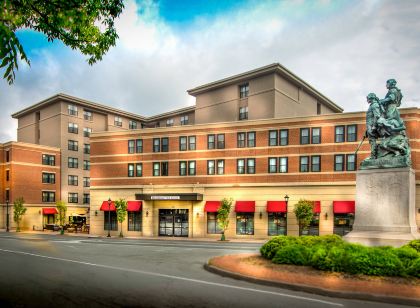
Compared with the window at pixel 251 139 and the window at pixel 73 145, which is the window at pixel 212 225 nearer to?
the window at pixel 251 139

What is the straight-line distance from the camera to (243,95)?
48.9 meters

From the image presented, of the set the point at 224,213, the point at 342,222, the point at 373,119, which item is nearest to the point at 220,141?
the point at 224,213

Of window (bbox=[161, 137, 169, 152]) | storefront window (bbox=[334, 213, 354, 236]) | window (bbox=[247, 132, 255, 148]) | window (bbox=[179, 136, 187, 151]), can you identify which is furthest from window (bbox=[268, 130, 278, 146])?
window (bbox=[161, 137, 169, 152])

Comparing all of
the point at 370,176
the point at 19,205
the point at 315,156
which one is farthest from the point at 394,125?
the point at 19,205

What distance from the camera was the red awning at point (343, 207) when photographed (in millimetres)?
36250

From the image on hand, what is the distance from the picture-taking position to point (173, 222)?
43.6 metres

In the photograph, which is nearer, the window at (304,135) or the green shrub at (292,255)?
the green shrub at (292,255)

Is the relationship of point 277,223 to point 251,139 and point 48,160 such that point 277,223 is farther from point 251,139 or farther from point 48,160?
point 48,160

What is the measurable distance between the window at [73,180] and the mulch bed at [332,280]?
53.7 metres

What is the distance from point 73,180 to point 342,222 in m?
45.0

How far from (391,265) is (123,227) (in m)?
37.5

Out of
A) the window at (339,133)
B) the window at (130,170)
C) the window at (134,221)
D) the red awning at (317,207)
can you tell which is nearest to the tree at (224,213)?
the red awning at (317,207)

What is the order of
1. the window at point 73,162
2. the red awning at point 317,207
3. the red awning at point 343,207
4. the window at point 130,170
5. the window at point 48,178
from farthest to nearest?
the window at point 73,162
the window at point 48,178
the window at point 130,170
the red awning at point 317,207
the red awning at point 343,207

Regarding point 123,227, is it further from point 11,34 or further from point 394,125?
point 11,34
